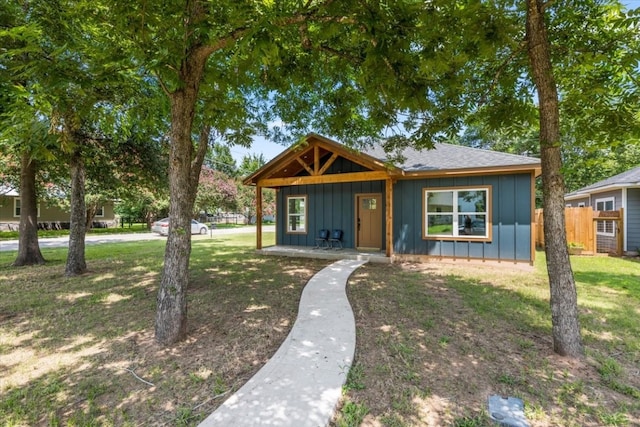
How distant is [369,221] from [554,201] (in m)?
7.52

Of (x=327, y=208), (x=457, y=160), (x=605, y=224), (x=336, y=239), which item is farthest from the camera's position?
(x=605, y=224)

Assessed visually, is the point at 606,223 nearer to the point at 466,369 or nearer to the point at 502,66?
the point at 502,66

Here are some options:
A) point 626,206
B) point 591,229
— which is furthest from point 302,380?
point 626,206

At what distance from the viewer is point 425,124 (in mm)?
4934

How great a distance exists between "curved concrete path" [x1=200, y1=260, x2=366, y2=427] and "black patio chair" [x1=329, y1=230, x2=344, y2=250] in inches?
241

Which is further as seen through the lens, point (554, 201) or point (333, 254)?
point (333, 254)

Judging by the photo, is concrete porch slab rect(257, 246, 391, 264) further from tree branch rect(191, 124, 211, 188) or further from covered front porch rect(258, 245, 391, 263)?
tree branch rect(191, 124, 211, 188)

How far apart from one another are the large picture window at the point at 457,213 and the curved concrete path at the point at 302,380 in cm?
567

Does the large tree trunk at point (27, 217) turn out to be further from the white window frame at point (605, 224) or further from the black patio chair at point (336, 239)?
the white window frame at point (605, 224)

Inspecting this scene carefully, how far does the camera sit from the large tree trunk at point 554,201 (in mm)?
3172

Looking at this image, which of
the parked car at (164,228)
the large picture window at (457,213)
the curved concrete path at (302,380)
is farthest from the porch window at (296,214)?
the parked car at (164,228)

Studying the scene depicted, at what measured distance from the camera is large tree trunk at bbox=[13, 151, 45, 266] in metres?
8.77

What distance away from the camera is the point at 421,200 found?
9.42m

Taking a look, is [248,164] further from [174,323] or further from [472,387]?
[472,387]
